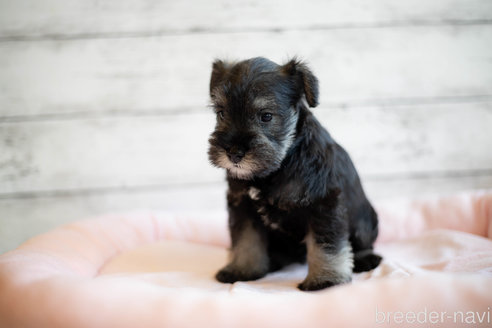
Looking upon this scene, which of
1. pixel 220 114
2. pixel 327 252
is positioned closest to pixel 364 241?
pixel 327 252

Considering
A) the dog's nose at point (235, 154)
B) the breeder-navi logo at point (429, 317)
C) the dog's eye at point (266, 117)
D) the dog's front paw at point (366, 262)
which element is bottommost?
the dog's front paw at point (366, 262)

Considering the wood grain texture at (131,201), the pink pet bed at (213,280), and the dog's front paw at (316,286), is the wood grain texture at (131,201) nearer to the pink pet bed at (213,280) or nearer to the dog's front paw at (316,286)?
the pink pet bed at (213,280)

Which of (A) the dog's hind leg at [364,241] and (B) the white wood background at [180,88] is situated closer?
(A) the dog's hind leg at [364,241]

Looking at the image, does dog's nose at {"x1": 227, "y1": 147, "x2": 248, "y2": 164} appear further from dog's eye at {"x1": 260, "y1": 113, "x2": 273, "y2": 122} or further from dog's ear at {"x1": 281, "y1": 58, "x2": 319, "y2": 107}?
dog's ear at {"x1": 281, "y1": 58, "x2": 319, "y2": 107}

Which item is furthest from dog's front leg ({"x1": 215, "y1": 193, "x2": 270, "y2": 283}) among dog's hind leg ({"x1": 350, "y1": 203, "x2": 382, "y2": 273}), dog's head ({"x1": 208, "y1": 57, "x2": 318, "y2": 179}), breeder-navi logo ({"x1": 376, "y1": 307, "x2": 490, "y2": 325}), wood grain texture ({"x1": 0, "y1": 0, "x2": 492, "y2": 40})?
wood grain texture ({"x1": 0, "y1": 0, "x2": 492, "y2": 40})

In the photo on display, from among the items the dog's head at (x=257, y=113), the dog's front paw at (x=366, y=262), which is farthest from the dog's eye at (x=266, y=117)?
the dog's front paw at (x=366, y=262)

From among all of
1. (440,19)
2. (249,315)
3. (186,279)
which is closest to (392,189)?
(440,19)

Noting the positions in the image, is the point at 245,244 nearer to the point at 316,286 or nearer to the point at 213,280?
the point at 213,280
